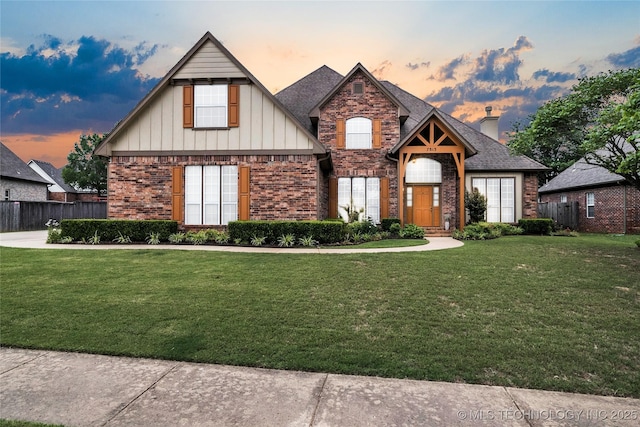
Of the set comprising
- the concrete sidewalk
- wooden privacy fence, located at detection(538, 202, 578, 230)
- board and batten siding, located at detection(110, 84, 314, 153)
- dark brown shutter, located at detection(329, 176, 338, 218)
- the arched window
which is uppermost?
board and batten siding, located at detection(110, 84, 314, 153)

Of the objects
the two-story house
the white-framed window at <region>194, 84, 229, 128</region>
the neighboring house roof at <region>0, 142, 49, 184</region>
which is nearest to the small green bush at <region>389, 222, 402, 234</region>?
the two-story house

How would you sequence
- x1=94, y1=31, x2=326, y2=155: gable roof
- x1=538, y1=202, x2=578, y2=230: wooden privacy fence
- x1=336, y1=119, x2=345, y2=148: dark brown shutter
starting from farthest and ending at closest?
x1=538, y1=202, x2=578, y2=230: wooden privacy fence
x1=336, y1=119, x2=345, y2=148: dark brown shutter
x1=94, y1=31, x2=326, y2=155: gable roof

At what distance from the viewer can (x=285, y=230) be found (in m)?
11.6

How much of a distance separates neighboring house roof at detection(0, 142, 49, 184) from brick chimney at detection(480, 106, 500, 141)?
34.9 metres

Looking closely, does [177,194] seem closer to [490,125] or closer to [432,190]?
[432,190]

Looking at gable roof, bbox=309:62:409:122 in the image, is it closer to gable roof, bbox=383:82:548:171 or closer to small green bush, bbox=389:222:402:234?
gable roof, bbox=383:82:548:171

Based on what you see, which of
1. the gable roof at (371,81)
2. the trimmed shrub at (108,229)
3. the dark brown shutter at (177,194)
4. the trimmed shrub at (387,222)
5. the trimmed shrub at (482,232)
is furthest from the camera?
the gable roof at (371,81)

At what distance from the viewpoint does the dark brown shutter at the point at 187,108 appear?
13.4m

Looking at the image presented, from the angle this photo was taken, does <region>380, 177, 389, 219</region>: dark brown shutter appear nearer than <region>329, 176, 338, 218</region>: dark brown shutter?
Yes

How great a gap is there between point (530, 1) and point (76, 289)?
1530 centimetres

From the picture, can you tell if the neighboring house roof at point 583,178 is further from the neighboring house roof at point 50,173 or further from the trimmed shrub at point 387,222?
the neighboring house roof at point 50,173

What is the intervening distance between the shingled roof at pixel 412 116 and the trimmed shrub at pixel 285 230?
7239mm

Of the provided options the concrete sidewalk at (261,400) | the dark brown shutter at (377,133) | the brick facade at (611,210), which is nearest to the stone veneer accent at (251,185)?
the dark brown shutter at (377,133)

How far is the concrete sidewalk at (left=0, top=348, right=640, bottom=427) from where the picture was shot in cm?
254
